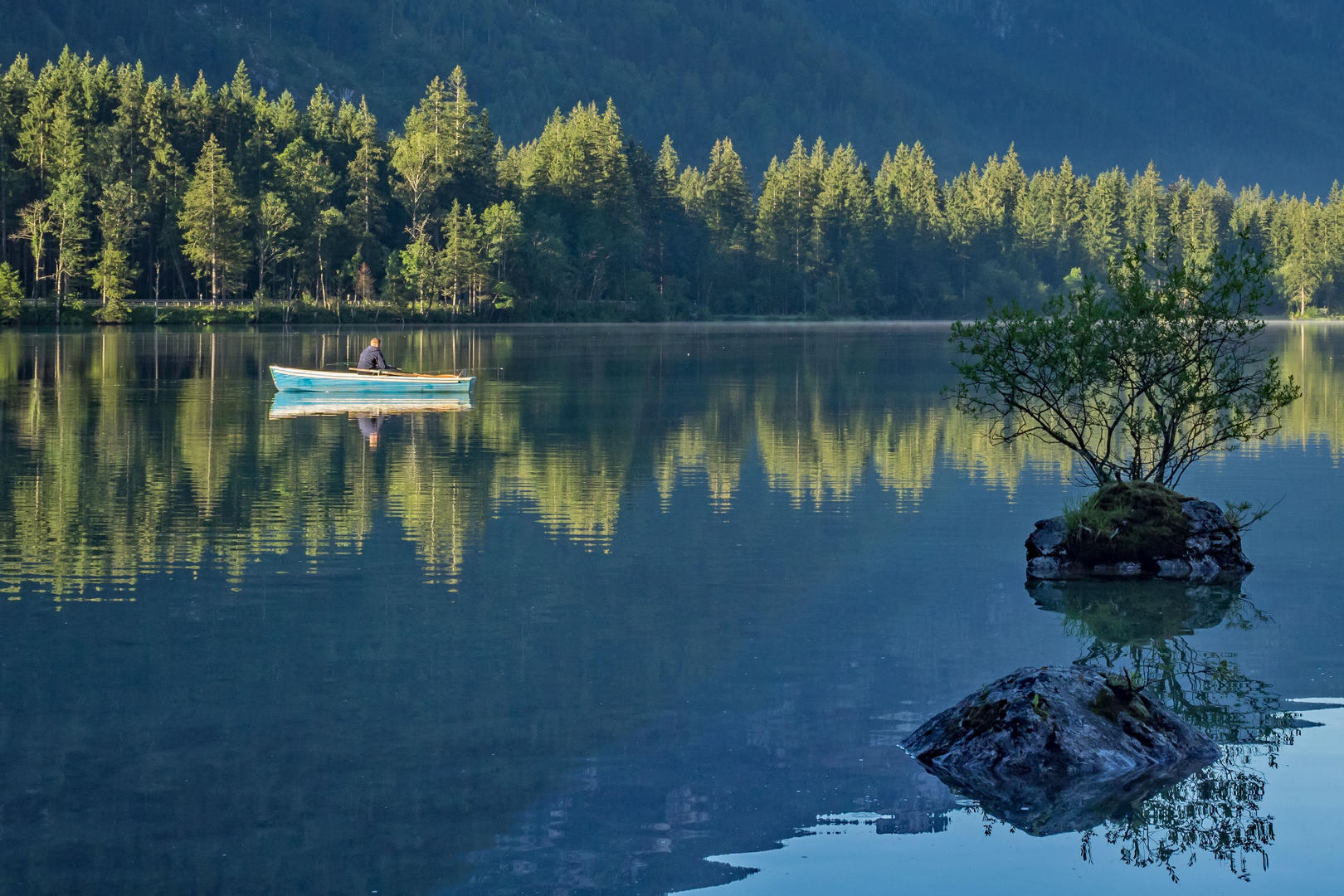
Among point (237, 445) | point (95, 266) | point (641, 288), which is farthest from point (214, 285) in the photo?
point (237, 445)

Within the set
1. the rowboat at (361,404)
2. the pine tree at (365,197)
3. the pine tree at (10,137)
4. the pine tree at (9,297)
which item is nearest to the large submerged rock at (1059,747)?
the rowboat at (361,404)

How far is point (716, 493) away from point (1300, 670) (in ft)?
44.5

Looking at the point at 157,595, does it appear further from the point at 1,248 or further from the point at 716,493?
the point at 1,248

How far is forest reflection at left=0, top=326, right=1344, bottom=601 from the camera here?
22.3 metres

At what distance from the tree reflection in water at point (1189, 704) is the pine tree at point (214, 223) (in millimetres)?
129178

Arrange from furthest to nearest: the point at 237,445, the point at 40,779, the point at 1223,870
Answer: the point at 237,445 < the point at 40,779 < the point at 1223,870

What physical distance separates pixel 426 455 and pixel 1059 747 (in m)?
22.9

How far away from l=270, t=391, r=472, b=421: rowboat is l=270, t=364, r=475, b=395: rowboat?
180 millimetres

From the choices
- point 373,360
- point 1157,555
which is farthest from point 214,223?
point 1157,555

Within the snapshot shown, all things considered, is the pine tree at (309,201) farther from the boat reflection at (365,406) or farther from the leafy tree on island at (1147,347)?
the leafy tree on island at (1147,347)

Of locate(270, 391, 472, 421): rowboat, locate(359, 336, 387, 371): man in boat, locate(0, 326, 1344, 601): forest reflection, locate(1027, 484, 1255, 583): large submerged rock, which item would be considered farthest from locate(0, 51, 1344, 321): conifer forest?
locate(1027, 484, 1255, 583): large submerged rock

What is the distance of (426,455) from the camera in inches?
1308

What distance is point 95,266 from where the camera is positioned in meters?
142

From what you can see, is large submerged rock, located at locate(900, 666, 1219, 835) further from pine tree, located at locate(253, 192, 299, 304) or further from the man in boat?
pine tree, located at locate(253, 192, 299, 304)
